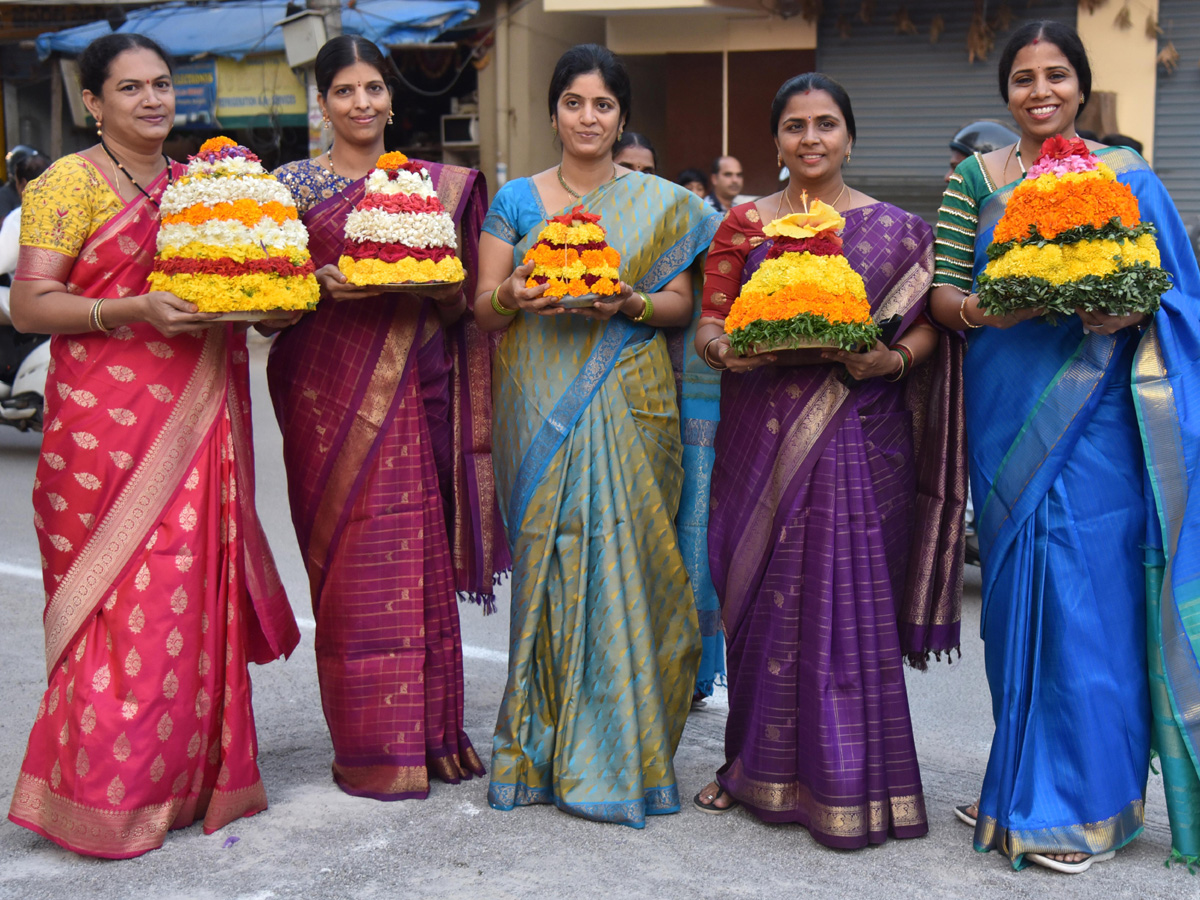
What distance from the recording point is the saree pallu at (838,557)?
3.61 meters

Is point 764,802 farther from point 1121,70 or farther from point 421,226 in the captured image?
point 1121,70

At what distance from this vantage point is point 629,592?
3891 mm

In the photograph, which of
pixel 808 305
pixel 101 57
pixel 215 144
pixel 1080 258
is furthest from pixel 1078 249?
pixel 101 57

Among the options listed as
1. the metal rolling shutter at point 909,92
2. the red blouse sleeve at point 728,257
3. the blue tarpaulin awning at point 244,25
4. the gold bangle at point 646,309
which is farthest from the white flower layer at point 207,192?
the blue tarpaulin awning at point 244,25

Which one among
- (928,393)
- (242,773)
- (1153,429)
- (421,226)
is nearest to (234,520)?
(242,773)

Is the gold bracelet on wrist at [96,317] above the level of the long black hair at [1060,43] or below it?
below

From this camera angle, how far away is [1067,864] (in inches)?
136

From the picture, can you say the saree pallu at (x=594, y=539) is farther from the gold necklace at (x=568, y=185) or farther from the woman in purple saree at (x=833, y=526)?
the woman in purple saree at (x=833, y=526)

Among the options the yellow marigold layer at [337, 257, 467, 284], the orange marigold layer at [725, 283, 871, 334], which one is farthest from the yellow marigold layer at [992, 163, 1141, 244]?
the yellow marigold layer at [337, 257, 467, 284]

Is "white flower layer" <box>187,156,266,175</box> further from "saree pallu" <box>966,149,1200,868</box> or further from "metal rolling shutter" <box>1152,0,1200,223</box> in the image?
"metal rolling shutter" <box>1152,0,1200,223</box>

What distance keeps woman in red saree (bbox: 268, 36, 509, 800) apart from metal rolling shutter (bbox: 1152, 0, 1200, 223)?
9.22 metres

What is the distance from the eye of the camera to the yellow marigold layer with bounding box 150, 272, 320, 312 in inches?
137

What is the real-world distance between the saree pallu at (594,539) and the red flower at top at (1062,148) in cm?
114

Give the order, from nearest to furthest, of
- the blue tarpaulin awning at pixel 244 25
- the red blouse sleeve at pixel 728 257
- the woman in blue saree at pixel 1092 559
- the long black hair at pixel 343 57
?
1. the woman in blue saree at pixel 1092 559
2. the red blouse sleeve at pixel 728 257
3. the long black hair at pixel 343 57
4. the blue tarpaulin awning at pixel 244 25
